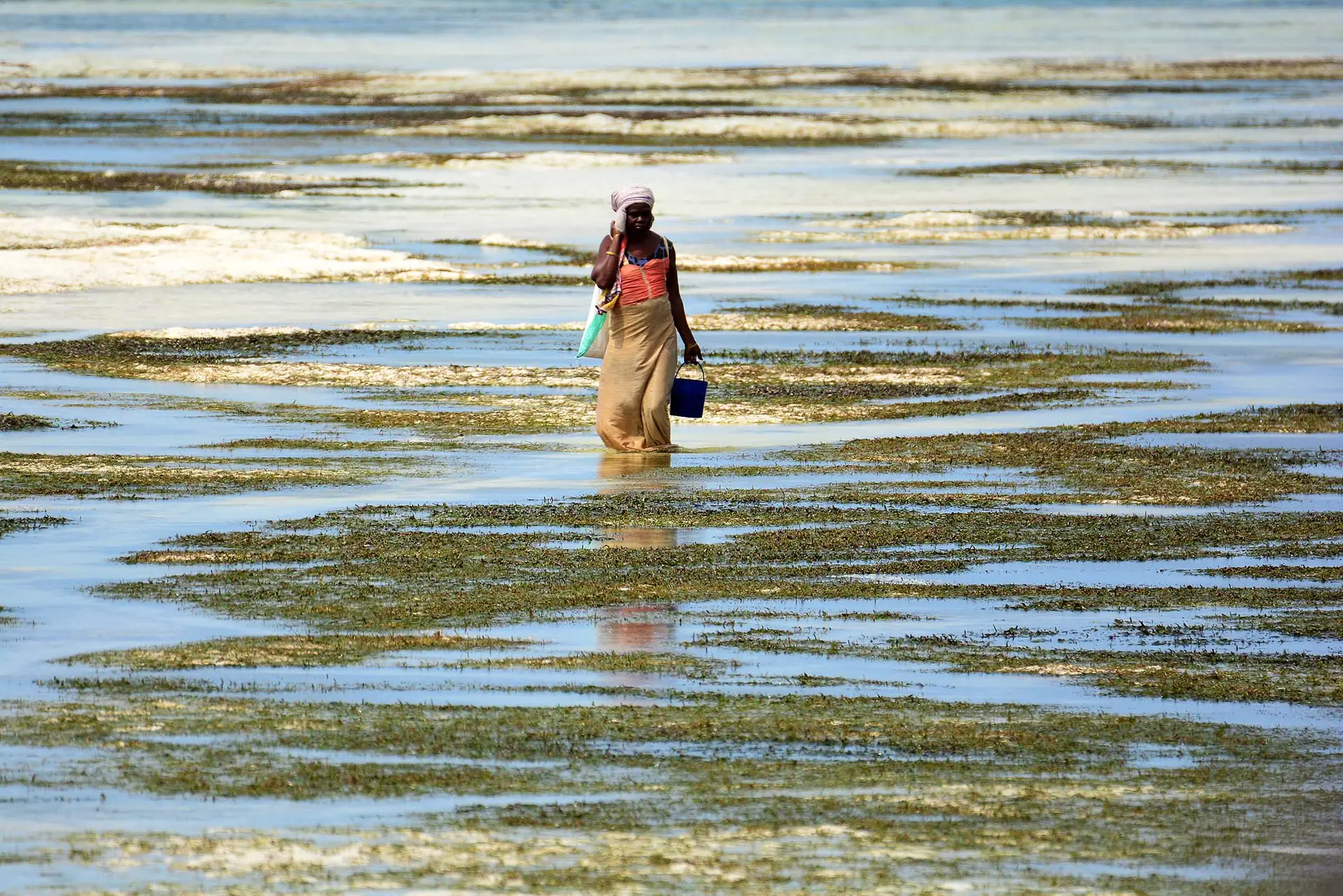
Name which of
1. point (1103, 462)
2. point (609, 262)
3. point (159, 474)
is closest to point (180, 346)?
point (609, 262)

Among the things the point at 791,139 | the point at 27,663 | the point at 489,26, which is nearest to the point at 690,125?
the point at 791,139

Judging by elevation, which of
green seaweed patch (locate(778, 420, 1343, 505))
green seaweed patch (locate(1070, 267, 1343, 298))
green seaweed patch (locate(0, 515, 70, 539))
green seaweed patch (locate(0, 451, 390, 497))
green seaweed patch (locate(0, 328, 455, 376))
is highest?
green seaweed patch (locate(1070, 267, 1343, 298))

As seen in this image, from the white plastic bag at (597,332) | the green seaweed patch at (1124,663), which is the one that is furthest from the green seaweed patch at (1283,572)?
the white plastic bag at (597,332)

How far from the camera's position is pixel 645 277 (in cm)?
1377

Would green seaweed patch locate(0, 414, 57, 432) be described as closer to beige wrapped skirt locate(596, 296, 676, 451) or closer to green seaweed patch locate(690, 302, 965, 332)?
beige wrapped skirt locate(596, 296, 676, 451)

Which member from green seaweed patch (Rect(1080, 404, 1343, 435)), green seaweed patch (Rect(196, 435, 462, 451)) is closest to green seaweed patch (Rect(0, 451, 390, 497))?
green seaweed patch (Rect(196, 435, 462, 451))

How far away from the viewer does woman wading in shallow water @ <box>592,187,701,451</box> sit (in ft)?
45.1

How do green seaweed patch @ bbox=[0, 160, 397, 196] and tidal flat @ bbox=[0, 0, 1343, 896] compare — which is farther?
green seaweed patch @ bbox=[0, 160, 397, 196]

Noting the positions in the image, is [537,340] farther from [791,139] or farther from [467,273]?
[791,139]

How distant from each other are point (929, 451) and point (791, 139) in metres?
32.0

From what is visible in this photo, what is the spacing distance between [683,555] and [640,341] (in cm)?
372

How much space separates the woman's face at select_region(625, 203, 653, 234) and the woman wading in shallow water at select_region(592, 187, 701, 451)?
0.02 metres

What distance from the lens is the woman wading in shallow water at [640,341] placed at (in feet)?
45.1

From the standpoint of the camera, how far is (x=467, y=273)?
2355 centimetres
